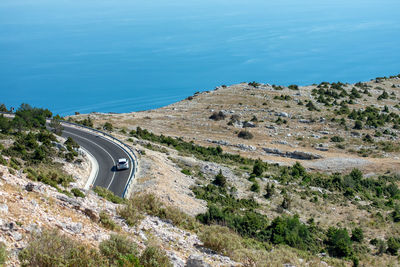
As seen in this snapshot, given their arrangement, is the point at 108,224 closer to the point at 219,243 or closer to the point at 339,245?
the point at 219,243

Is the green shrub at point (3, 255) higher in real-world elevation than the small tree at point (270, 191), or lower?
A: higher

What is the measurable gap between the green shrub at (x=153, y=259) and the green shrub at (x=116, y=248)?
0.39 metres

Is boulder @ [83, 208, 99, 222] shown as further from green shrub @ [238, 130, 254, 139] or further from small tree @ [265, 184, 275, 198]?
green shrub @ [238, 130, 254, 139]

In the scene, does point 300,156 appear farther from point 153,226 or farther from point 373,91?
point 373,91

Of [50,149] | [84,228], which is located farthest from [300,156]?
[84,228]

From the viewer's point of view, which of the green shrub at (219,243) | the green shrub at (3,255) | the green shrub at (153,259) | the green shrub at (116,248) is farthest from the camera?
the green shrub at (219,243)

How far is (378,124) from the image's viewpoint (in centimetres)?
5962

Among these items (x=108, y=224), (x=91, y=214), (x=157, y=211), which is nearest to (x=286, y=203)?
(x=157, y=211)

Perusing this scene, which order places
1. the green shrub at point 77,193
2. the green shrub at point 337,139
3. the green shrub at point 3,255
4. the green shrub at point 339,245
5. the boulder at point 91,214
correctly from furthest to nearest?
the green shrub at point 337,139 < the green shrub at point 339,245 < the green shrub at point 77,193 < the boulder at point 91,214 < the green shrub at point 3,255

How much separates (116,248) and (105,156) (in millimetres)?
25588

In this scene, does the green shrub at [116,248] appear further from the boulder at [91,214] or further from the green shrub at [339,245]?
the green shrub at [339,245]

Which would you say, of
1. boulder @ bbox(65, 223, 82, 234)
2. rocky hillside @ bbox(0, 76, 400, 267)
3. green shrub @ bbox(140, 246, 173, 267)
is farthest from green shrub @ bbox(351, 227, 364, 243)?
boulder @ bbox(65, 223, 82, 234)

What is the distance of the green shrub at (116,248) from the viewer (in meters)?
11.2

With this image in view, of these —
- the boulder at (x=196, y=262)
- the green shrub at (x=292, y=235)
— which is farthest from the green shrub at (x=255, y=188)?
the boulder at (x=196, y=262)
